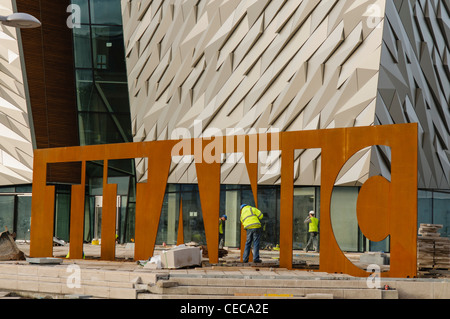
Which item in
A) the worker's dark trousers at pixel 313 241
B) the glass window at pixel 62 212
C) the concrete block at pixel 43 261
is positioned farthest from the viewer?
the glass window at pixel 62 212

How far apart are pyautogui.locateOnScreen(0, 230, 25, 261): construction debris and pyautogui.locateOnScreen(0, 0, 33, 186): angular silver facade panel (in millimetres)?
14034

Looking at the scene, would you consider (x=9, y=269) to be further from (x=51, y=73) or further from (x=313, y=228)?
(x=51, y=73)

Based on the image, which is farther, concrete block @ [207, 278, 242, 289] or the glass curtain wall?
the glass curtain wall

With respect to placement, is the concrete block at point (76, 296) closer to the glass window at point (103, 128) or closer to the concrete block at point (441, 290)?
the concrete block at point (441, 290)

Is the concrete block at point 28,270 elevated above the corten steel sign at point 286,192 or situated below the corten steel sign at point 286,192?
below

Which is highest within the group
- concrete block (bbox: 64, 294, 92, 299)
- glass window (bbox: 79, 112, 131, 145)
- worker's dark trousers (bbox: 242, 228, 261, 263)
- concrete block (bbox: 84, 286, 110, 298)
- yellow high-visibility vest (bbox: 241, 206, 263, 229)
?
glass window (bbox: 79, 112, 131, 145)

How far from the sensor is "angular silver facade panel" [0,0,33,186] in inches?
1316

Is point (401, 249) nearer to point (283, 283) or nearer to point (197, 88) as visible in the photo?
point (283, 283)

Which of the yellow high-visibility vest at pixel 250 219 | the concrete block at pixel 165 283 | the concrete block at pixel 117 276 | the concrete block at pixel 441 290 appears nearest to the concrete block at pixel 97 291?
the concrete block at pixel 117 276

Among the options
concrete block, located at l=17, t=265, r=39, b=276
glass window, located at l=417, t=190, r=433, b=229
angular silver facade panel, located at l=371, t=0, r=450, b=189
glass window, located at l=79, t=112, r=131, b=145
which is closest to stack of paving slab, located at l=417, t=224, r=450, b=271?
angular silver facade panel, located at l=371, t=0, r=450, b=189

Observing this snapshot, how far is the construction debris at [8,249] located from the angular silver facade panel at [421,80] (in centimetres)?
1346

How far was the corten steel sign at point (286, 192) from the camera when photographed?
54.9 ft

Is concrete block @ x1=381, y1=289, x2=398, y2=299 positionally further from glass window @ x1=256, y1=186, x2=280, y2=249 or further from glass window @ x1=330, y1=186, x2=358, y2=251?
glass window @ x1=256, y1=186, x2=280, y2=249

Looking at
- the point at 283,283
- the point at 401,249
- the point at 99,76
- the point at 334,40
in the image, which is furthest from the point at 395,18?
the point at 99,76
